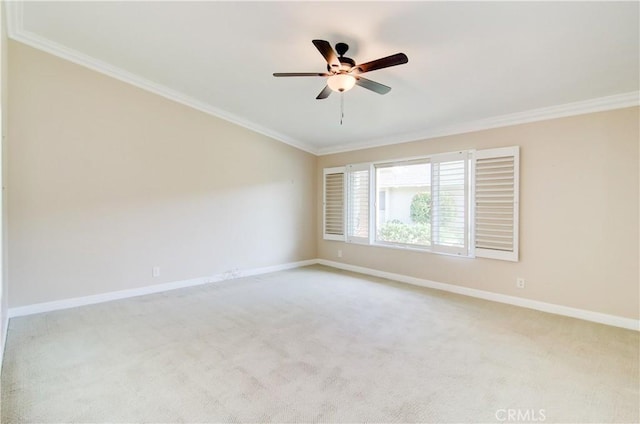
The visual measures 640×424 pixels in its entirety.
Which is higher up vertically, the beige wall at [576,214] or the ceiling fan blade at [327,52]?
the ceiling fan blade at [327,52]

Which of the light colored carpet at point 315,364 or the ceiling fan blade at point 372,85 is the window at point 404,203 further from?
the ceiling fan blade at point 372,85

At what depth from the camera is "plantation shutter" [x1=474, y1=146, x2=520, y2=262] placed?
13.1ft

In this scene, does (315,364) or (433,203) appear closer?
(315,364)

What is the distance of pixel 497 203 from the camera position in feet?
13.5

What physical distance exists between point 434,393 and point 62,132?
15.6 feet

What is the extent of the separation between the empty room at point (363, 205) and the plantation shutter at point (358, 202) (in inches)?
4.2

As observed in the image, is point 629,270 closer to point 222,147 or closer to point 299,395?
point 299,395

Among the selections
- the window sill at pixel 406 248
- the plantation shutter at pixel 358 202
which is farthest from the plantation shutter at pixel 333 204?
the window sill at pixel 406 248

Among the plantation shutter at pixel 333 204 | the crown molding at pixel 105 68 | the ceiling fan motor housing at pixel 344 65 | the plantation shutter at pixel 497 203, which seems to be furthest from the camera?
the plantation shutter at pixel 333 204

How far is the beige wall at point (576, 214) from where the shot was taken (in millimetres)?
3309

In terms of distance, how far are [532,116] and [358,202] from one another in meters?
2.99

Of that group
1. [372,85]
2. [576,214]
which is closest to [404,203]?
[576,214]

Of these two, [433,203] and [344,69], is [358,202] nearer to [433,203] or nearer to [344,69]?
[433,203]

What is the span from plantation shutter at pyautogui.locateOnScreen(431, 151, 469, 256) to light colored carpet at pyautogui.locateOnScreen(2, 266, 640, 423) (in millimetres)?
949
